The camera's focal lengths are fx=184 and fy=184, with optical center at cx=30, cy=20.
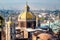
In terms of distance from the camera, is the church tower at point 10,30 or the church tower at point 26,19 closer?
the church tower at point 10,30

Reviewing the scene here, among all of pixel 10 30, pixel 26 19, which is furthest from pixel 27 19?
pixel 10 30

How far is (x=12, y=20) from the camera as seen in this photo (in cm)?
343

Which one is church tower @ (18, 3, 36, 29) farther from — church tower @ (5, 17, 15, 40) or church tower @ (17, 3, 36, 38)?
church tower @ (5, 17, 15, 40)

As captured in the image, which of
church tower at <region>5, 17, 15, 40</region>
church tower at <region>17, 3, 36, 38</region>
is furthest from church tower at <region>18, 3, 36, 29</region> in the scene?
church tower at <region>5, 17, 15, 40</region>

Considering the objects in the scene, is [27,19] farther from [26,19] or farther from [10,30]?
[10,30]

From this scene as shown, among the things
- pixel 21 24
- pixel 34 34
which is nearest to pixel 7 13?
pixel 21 24

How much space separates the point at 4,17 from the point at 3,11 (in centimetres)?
11

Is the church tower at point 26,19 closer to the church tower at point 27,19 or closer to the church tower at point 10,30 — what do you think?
the church tower at point 27,19

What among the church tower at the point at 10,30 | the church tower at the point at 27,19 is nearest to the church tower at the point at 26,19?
the church tower at the point at 27,19

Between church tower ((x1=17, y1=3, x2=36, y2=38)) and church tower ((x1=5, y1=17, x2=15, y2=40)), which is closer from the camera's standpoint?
church tower ((x1=5, y1=17, x2=15, y2=40))

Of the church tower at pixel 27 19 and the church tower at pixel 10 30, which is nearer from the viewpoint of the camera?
the church tower at pixel 10 30

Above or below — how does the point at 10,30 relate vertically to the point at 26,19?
below

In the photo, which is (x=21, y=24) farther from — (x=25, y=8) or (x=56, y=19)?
Answer: (x=56, y=19)

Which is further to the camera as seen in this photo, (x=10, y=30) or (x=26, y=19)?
(x=26, y=19)
